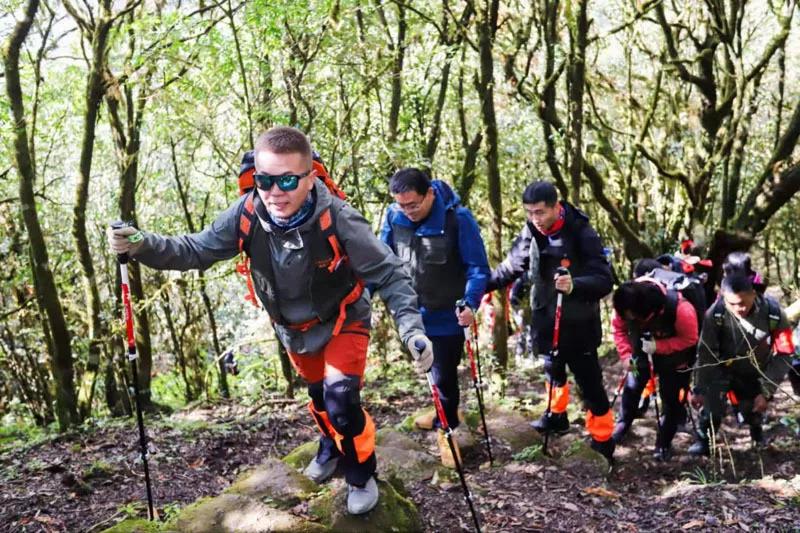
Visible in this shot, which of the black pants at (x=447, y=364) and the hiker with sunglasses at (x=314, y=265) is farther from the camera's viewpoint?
the black pants at (x=447, y=364)

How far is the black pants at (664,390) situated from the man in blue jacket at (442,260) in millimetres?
2423

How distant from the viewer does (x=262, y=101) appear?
8.91 m

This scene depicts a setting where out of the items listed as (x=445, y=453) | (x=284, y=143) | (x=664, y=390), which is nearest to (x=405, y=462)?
(x=445, y=453)

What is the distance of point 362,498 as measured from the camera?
415 cm

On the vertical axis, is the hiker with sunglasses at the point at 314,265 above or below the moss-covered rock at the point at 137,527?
above

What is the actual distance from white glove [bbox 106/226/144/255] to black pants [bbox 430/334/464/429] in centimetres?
294

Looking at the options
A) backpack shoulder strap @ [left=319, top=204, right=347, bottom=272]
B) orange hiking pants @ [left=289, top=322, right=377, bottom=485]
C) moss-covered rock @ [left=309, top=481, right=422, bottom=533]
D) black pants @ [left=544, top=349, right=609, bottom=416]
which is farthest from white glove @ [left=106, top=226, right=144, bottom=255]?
black pants @ [left=544, top=349, right=609, bottom=416]

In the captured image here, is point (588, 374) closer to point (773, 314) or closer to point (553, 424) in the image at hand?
point (553, 424)

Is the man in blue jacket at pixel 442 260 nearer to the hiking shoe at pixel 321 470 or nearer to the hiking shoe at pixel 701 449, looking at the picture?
the hiking shoe at pixel 321 470

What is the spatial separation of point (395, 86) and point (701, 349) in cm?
593

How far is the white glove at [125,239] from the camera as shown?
3.74 meters

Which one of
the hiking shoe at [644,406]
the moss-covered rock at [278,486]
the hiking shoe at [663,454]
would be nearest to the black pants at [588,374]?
the hiking shoe at [663,454]

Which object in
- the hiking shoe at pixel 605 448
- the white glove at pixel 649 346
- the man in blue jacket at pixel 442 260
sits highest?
the man in blue jacket at pixel 442 260

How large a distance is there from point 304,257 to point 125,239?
0.98 meters
